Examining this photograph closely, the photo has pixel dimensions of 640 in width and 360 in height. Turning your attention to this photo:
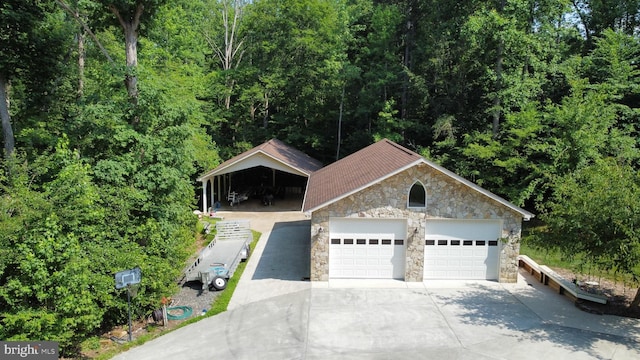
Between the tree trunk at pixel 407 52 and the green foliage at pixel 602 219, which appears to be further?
the tree trunk at pixel 407 52

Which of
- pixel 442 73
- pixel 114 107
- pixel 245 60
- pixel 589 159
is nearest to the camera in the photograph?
pixel 114 107

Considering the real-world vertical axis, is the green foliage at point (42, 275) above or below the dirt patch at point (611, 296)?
above

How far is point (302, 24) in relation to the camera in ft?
117

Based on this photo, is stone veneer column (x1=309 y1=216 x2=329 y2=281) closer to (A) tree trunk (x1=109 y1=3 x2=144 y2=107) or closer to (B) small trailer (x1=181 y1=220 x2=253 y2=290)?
(B) small trailer (x1=181 y1=220 x2=253 y2=290)

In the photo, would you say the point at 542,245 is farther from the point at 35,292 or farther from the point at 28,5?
the point at 28,5

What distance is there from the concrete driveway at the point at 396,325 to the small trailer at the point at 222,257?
0.75 m

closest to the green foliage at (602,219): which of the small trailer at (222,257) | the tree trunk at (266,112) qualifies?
the small trailer at (222,257)

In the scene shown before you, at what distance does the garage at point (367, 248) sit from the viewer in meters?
14.9

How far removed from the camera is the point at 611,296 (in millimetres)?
14094

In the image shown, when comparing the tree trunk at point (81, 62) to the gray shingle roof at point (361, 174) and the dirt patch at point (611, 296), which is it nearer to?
the gray shingle roof at point (361, 174)

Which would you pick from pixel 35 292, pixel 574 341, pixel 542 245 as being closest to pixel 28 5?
pixel 35 292

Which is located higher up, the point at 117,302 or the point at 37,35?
the point at 37,35

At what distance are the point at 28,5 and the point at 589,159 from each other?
2642 cm

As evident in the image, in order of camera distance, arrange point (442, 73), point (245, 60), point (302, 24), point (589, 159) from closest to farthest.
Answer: point (589, 159) < point (442, 73) < point (302, 24) < point (245, 60)
